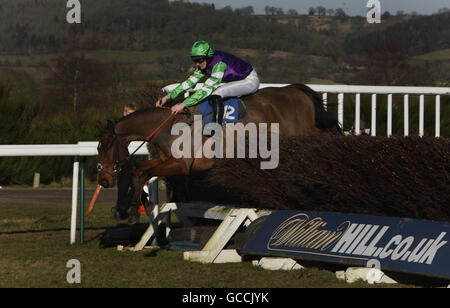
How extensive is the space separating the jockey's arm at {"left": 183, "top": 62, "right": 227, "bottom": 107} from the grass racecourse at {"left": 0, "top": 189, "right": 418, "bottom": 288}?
1313 millimetres

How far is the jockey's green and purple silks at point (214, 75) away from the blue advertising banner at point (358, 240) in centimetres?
140

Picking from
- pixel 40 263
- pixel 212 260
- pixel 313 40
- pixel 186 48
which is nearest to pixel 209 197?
pixel 212 260

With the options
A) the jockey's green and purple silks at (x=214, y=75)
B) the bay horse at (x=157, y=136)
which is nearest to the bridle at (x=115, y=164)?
the bay horse at (x=157, y=136)

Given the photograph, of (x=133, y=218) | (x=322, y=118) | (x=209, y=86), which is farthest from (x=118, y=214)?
(x=322, y=118)

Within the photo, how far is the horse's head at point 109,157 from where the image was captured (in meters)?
6.30

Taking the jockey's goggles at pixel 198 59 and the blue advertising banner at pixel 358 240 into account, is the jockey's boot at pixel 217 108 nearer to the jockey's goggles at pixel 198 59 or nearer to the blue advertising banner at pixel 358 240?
the jockey's goggles at pixel 198 59

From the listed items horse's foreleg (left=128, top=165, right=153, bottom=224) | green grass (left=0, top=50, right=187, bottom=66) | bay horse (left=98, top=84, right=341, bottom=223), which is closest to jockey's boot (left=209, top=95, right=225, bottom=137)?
bay horse (left=98, top=84, right=341, bottom=223)

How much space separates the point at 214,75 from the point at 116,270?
211cm

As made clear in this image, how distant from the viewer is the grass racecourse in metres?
4.87

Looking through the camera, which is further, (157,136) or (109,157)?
(157,136)

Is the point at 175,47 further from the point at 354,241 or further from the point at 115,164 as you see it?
the point at 354,241

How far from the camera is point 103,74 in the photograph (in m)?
47.1

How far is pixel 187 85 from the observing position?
6902 mm

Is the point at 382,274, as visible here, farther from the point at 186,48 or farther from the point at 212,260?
the point at 186,48
